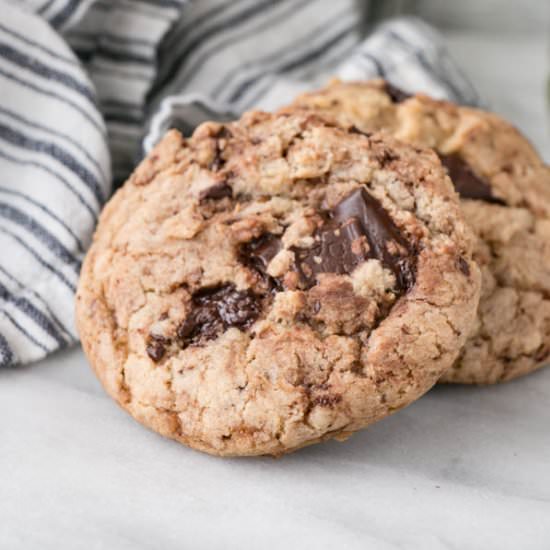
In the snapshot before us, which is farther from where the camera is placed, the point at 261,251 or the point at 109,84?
the point at 109,84

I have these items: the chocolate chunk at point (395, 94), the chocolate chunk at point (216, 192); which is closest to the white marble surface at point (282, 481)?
the chocolate chunk at point (216, 192)

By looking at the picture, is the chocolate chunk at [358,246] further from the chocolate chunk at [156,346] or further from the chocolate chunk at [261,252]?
the chocolate chunk at [156,346]

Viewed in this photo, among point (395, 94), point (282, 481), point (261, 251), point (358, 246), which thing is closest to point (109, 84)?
point (395, 94)

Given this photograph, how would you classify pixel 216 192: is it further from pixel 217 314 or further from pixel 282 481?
pixel 282 481

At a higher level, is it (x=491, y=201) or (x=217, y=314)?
(x=491, y=201)

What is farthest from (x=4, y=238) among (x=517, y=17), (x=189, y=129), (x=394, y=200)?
(x=517, y=17)

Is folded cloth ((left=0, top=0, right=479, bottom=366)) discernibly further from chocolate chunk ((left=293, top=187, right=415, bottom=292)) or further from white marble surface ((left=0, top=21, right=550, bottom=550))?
chocolate chunk ((left=293, top=187, right=415, bottom=292))

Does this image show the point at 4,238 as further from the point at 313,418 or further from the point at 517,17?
the point at 517,17
